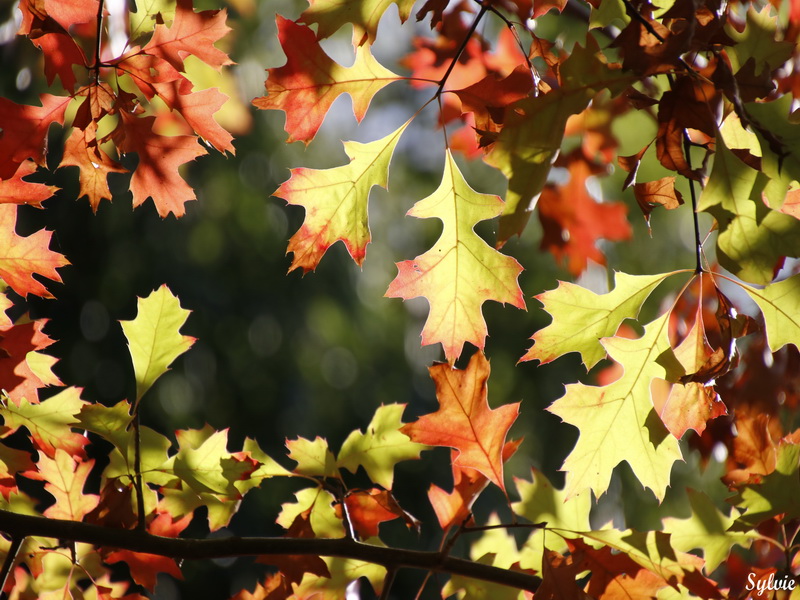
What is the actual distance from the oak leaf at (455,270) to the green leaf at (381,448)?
0.17 metres

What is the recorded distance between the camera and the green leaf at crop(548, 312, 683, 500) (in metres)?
1.03

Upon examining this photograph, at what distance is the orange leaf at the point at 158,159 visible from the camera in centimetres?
112

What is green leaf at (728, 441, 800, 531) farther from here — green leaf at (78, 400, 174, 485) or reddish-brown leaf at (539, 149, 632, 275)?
reddish-brown leaf at (539, 149, 632, 275)

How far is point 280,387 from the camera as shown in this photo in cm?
615

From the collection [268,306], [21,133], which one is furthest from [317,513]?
[268,306]

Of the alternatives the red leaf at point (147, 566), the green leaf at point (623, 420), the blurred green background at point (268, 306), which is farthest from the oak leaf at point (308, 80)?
the blurred green background at point (268, 306)

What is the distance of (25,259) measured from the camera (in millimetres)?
1040

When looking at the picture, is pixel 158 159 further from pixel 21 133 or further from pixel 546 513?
pixel 546 513

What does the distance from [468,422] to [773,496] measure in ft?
1.38

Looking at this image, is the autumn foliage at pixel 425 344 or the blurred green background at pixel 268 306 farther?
the blurred green background at pixel 268 306

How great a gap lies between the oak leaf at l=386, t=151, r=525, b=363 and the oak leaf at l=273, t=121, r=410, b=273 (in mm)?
85

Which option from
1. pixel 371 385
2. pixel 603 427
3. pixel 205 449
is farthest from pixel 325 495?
pixel 371 385

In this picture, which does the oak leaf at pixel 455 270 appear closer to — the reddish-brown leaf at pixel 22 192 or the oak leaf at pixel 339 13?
the oak leaf at pixel 339 13

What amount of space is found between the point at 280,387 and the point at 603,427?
5.30 meters
